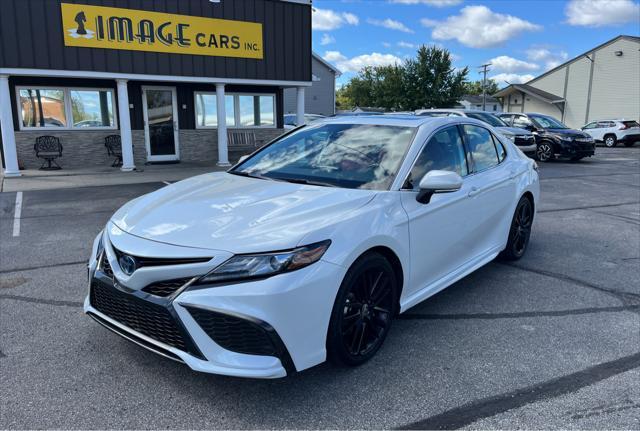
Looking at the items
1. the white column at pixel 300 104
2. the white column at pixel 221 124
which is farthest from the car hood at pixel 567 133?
the white column at pixel 221 124

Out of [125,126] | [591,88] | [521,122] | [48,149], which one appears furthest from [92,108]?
[591,88]

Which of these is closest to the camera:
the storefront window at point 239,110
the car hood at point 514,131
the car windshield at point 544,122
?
the storefront window at point 239,110

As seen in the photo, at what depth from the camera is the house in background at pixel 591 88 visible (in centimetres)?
3459

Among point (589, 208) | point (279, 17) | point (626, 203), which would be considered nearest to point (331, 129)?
point (589, 208)

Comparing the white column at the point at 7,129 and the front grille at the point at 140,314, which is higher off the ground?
the white column at the point at 7,129

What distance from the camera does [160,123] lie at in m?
15.1

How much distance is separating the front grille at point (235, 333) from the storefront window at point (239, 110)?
14.2m

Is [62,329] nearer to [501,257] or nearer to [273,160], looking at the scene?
[273,160]

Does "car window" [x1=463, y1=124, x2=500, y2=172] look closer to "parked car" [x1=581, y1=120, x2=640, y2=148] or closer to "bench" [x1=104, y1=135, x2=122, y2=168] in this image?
"bench" [x1=104, y1=135, x2=122, y2=168]

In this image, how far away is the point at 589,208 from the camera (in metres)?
8.59

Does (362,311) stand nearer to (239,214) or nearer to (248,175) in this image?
(239,214)

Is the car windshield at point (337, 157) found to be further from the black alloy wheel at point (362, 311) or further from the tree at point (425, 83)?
the tree at point (425, 83)

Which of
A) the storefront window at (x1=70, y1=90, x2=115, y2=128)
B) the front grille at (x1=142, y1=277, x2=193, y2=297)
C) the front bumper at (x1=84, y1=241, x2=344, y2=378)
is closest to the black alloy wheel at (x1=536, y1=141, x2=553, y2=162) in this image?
the storefront window at (x1=70, y1=90, x2=115, y2=128)

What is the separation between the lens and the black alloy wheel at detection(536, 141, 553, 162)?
17078 mm
